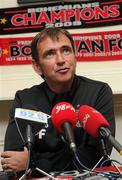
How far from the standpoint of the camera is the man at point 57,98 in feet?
4.48

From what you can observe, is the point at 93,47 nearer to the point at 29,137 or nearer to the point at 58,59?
the point at 58,59

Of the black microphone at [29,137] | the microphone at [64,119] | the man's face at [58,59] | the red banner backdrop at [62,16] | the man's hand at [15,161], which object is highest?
the red banner backdrop at [62,16]

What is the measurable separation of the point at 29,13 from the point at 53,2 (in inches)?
6.8

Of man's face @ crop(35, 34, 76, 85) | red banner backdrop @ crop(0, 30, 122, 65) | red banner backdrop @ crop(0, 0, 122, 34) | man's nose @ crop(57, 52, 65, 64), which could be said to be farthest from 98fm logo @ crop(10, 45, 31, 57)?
man's nose @ crop(57, 52, 65, 64)

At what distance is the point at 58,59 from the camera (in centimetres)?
148

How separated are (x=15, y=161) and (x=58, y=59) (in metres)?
0.46

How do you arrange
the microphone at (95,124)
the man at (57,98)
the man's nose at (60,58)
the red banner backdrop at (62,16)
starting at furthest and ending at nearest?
the red banner backdrop at (62,16) → the man's nose at (60,58) → the man at (57,98) → the microphone at (95,124)

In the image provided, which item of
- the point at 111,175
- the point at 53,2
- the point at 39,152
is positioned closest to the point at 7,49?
the point at 53,2

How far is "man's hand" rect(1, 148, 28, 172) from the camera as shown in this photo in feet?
4.04

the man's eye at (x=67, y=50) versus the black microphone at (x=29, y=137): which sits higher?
the man's eye at (x=67, y=50)

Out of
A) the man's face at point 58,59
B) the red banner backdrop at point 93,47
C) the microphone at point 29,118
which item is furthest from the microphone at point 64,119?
the red banner backdrop at point 93,47

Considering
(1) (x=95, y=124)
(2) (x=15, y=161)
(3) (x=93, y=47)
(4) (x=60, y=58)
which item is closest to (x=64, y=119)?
(1) (x=95, y=124)

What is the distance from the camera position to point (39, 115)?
108 centimetres

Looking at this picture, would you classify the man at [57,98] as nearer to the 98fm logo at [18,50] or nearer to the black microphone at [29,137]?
the black microphone at [29,137]
